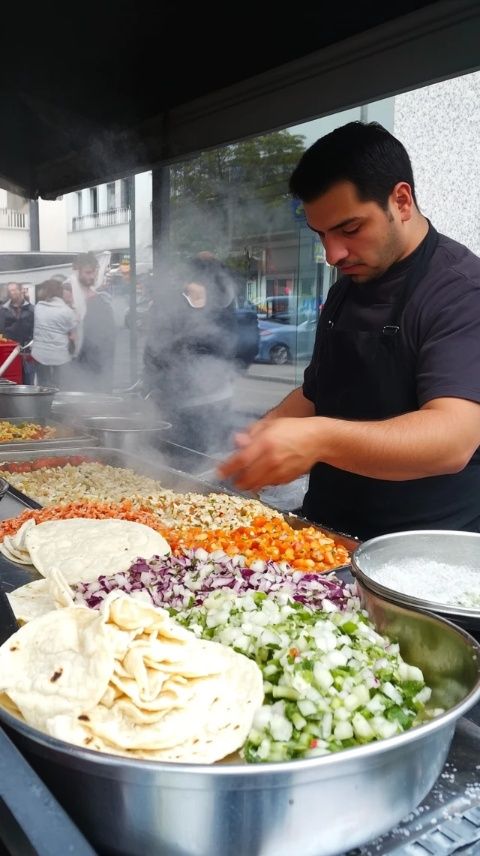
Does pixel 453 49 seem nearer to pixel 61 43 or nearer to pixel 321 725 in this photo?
pixel 61 43

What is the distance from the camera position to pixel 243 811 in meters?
0.98

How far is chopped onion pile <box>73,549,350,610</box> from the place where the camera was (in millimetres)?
1726

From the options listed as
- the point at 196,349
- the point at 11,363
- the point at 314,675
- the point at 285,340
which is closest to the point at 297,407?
the point at 314,675

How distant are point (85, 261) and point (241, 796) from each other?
22.9 feet

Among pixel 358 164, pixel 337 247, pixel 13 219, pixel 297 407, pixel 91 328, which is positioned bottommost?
pixel 297 407

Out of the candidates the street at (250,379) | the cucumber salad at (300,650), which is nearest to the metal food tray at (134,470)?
the cucumber salad at (300,650)

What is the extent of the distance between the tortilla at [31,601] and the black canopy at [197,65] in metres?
2.43

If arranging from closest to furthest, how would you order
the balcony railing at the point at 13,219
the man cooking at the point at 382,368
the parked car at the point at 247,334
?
the man cooking at the point at 382,368 < the parked car at the point at 247,334 < the balcony railing at the point at 13,219

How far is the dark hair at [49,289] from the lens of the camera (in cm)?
748

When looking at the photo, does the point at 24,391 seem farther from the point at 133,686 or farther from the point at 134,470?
the point at 133,686

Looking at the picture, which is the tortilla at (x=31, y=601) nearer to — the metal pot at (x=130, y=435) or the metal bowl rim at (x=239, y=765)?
the metal bowl rim at (x=239, y=765)

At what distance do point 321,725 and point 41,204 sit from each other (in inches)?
255

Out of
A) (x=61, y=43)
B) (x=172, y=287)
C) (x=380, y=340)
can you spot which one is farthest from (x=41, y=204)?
(x=380, y=340)

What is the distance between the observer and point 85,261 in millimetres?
7406
